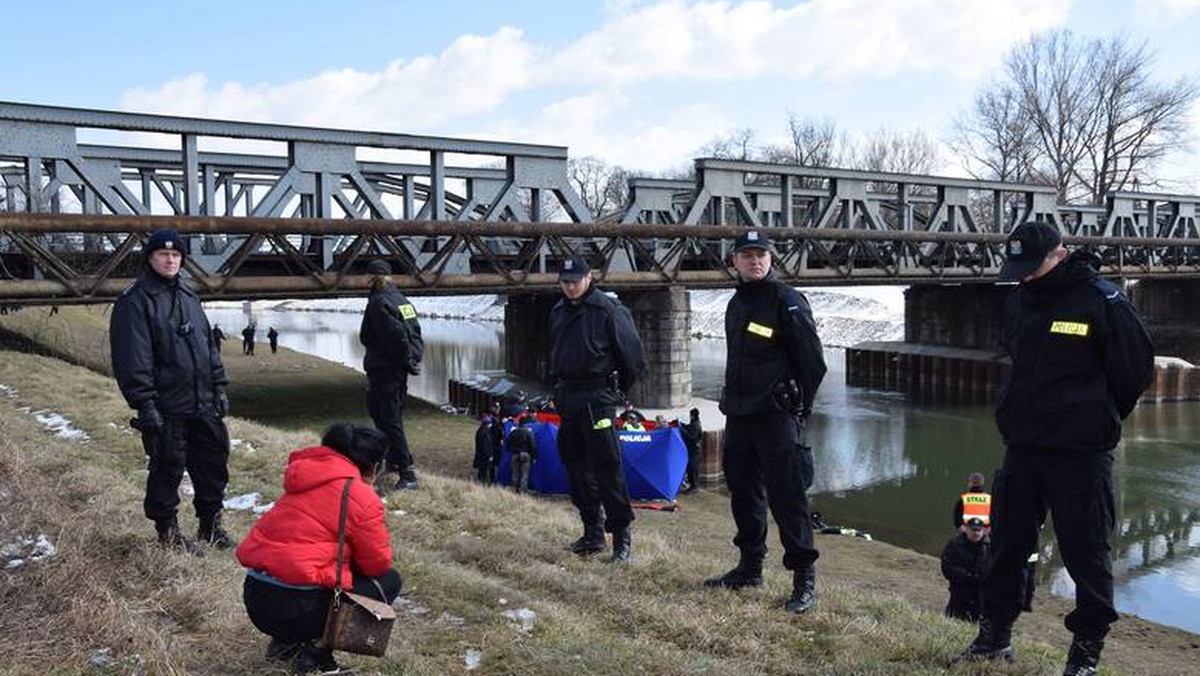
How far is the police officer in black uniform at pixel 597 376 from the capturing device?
19.2 ft

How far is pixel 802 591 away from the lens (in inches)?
193

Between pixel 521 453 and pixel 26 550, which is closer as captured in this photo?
pixel 26 550

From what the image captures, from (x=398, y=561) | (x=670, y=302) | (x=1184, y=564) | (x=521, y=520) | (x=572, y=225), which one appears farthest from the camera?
(x=670, y=302)

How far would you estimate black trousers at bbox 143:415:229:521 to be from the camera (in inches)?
207

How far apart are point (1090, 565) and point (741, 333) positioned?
1.96 metres

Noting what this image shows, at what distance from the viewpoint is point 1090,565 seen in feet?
12.4

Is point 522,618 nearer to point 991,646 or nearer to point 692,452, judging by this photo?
point 991,646

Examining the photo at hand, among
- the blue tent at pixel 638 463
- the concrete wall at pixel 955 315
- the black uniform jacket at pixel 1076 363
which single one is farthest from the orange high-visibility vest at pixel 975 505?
the concrete wall at pixel 955 315

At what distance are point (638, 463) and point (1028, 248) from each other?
8.88m

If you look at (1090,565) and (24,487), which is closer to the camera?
(1090,565)

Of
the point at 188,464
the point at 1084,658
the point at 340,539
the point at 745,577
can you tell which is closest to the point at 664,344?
the point at 745,577

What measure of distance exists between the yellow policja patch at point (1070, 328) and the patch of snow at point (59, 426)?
9361mm

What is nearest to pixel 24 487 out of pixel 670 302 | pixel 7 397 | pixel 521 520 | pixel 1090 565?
pixel 521 520

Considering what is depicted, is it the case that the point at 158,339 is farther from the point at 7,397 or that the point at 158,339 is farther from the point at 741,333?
the point at 7,397
